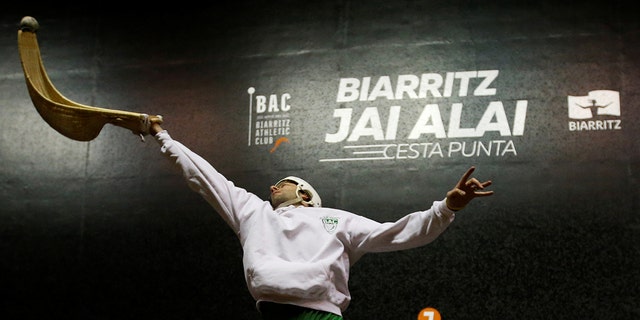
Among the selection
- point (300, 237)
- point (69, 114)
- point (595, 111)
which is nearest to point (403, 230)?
point (300, 237)

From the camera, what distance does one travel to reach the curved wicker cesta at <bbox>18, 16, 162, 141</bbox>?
4.25 m

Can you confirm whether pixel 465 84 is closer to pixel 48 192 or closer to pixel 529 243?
pixel 529 243

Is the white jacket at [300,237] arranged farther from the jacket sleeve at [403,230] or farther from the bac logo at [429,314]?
the bac logo at [429,314]

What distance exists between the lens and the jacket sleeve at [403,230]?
150 inches

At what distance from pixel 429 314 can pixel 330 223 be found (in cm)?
168

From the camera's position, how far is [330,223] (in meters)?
4.04

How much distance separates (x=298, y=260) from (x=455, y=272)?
73.9 inches

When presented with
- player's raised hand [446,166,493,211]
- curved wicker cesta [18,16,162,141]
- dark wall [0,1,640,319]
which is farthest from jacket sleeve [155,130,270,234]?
dark wall [0,1,640,319]

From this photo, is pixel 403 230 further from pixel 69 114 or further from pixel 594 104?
pixel 594 104

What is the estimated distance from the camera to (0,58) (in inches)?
268

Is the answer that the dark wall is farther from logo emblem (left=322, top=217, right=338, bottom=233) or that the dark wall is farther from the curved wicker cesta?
the curved wicker cesta

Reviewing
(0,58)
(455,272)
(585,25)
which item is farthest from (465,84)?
(0,58)

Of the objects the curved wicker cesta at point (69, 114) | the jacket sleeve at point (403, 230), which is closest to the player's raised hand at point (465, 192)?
the jacket sleeve at point (403, 230)

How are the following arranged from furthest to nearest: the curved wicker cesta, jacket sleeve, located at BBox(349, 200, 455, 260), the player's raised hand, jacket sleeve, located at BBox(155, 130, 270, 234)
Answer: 1. the curved wicker cesta
2. jacket sleeve, located at BBox(155, 130, 270, 234)
3. jacket sleeve, located at BBox(349, 200, 455, 260)
4. the player's raised hand
